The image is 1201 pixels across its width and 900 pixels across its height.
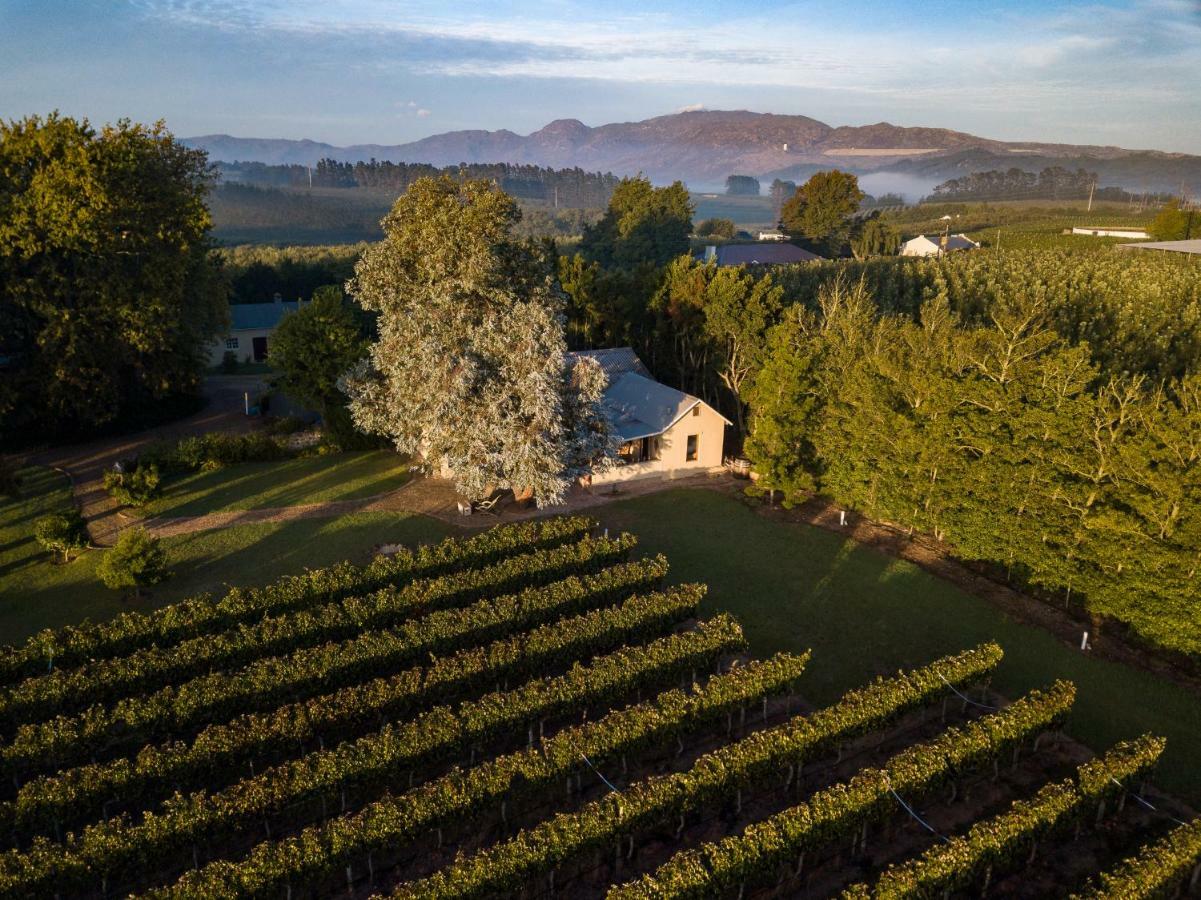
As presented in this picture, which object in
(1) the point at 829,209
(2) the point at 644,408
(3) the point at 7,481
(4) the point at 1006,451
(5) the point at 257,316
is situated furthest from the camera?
(1) the point at 829,209

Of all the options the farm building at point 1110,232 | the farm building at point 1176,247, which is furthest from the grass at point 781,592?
the farm building at point 1110,232

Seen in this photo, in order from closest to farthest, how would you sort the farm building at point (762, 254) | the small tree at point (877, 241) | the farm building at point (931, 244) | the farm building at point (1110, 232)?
the farm building at point (762, 254)
the farm building at point (1110, 232)
the farm building at point (931, 244)
the small tree at point (877, 241)

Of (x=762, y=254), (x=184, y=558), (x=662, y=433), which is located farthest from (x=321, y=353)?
(x=762, y=254)

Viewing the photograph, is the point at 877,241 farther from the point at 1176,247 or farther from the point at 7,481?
the point at 7,481

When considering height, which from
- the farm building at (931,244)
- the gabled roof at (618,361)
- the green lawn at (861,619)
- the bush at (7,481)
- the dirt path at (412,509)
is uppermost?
the farm building at (931,244)

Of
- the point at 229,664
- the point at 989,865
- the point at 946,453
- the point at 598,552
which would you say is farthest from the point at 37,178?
the point at 989,865

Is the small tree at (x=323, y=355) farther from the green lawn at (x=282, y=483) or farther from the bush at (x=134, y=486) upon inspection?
the bush at (x=134, y=486)
